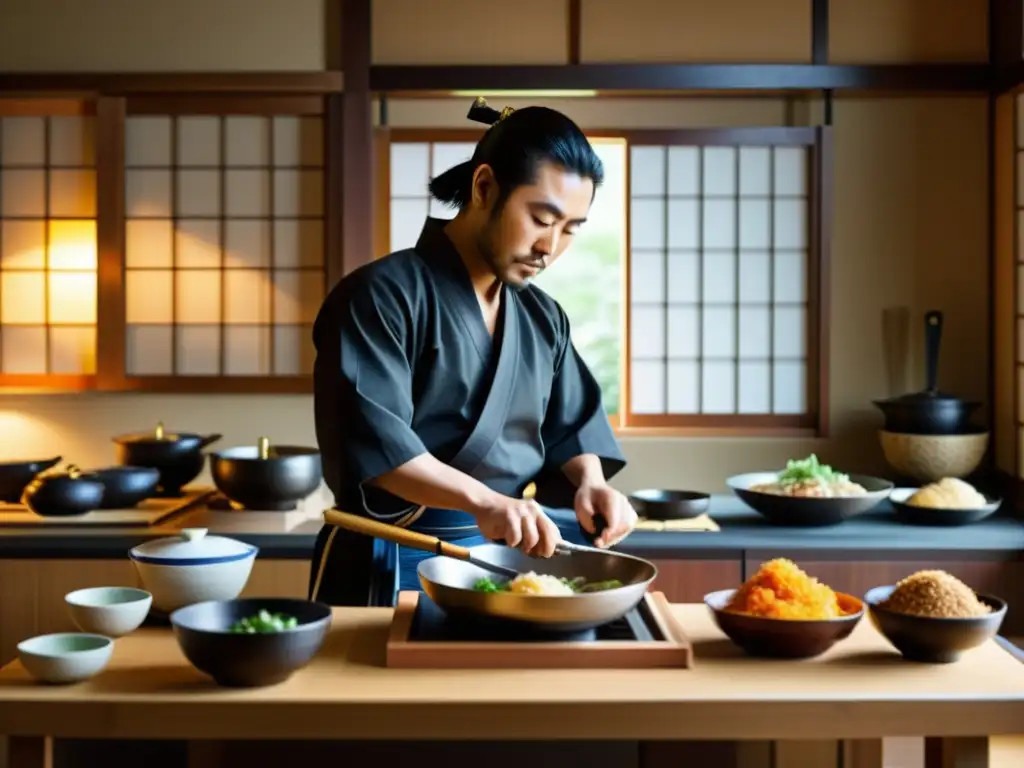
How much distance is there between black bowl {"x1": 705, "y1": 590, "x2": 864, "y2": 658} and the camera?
1946 mm

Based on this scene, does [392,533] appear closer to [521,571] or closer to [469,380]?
[521,571]

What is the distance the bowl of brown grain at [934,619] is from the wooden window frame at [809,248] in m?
2.80

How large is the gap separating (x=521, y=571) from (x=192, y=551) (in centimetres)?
59

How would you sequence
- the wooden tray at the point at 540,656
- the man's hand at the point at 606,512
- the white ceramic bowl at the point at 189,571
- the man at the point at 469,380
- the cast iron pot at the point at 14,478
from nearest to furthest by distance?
the wooden tray at the point at 540,656 < the white ceramic bowl at the point at 189,571 < the man at the point at 469,380 < the man's hand at the point at 606,512 < the cast iron pot at the point at 14,478

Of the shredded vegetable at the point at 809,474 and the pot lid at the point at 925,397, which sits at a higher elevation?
the pot lid at the point at 925,397

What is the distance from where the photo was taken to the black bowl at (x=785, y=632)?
1946 mm

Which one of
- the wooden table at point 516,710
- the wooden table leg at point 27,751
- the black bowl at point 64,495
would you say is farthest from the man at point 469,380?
the black bowl at point 64,495

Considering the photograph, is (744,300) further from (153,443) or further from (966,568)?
(153,443)

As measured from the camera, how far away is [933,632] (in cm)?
195

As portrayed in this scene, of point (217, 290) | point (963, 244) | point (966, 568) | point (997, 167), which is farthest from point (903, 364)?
point (217, 290)

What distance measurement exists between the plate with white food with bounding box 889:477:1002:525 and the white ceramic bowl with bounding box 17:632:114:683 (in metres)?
2.92

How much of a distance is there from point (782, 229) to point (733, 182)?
0.26 metres

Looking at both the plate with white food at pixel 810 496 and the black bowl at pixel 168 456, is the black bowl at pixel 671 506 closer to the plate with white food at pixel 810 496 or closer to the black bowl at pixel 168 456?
the plate with white food at pixel 810 496

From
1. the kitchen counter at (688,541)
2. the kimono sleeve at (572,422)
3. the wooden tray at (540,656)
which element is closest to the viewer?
the wooden tray at (540,656)
